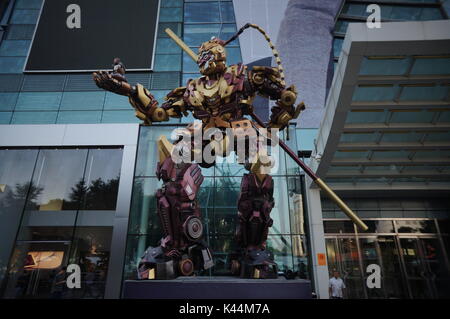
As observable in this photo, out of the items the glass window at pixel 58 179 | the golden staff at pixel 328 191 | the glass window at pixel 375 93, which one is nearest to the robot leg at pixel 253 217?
the golden staff at pixel 328 191

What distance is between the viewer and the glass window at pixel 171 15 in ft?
38.4

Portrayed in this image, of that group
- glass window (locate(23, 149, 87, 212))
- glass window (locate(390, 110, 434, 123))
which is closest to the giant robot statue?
glass window (locate(390, 110, 434, 123))

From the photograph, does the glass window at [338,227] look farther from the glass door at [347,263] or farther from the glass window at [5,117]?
the glass window at [5,117]

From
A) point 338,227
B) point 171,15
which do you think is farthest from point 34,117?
point 338,227

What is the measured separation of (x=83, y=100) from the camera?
1016cm

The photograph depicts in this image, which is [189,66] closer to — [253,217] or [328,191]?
[253,217]

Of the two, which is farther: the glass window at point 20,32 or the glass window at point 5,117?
the glass window at point 20,32

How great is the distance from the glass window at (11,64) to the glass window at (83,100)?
2408 millimetres

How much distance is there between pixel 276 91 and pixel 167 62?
8339 mm

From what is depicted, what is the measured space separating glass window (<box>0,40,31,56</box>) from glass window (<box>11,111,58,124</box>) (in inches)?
115

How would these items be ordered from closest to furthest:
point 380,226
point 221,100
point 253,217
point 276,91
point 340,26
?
point 253,217
point 221,100
point 276,91
point 380,226
point 340,26

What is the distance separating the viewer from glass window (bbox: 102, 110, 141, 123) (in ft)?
32.1

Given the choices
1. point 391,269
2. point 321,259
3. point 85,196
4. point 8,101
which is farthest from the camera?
point 8,101

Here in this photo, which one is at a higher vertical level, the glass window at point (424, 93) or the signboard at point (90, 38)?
the signboard at point (90, 38)
